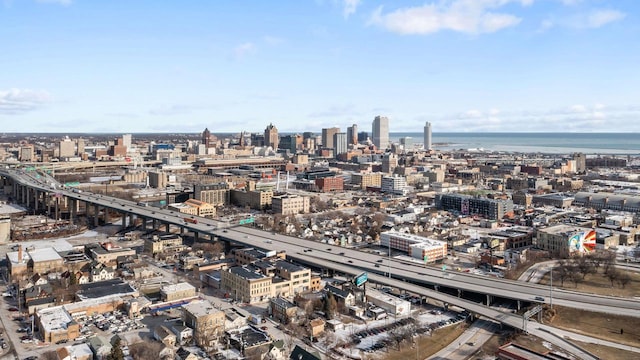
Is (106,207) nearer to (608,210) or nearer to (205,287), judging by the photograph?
(205,287)

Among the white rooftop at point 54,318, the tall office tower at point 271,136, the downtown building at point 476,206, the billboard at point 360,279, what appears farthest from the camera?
the tall office tower at point 271,136

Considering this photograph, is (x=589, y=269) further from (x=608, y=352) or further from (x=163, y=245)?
(x=163, y=245)

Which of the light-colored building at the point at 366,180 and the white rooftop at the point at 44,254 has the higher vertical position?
the light-colored building at the point at 366,180

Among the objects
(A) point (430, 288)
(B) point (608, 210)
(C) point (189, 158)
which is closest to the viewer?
(A) point (430, 288)

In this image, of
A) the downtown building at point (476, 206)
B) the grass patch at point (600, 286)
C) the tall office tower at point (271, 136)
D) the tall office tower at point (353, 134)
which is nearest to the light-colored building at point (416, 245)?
the grass patch at point (600, 286)

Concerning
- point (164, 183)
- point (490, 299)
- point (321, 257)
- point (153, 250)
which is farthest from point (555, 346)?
point (164, 183)

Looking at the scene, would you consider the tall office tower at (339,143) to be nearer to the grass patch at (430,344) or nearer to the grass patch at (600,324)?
the grass patch at (600,324)
